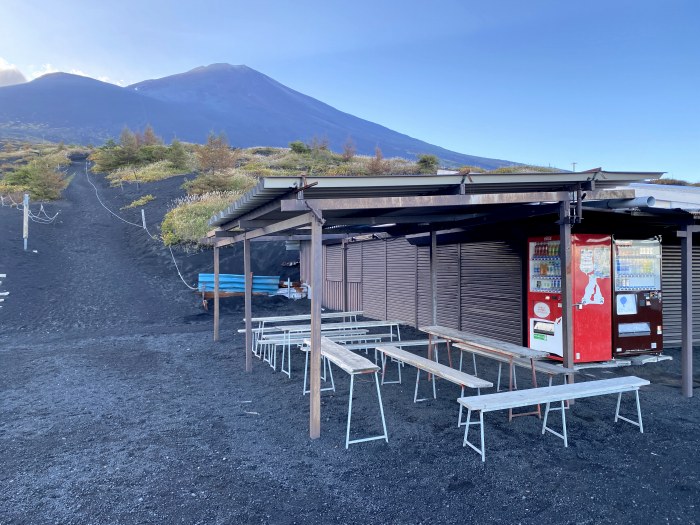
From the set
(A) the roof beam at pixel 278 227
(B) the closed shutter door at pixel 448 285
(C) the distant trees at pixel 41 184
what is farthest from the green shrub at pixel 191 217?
(B) the closed shutter door at pixel 448 285

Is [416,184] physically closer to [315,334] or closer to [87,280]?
[315,334]

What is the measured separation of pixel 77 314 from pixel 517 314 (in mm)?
11093

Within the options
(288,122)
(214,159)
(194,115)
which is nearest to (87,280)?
(214,159)

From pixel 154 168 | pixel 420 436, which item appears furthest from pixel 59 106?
pixel 420 436

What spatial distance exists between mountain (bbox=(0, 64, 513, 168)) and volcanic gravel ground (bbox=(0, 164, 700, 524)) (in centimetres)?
10967

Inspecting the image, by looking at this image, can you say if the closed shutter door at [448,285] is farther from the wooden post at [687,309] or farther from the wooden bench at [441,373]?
the wooden post at [687,309]

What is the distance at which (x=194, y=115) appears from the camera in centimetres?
16212

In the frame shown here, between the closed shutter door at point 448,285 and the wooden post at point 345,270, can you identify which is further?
the wooden post at point 345,270

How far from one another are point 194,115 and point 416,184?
567ft

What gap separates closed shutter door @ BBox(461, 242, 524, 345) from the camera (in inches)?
314

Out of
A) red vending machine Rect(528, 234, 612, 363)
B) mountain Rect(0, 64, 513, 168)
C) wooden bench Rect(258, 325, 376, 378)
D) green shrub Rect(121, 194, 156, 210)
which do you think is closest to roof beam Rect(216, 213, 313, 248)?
wooden bench Rect(258, 325, 376, 378)

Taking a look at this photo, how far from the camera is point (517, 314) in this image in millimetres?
7953

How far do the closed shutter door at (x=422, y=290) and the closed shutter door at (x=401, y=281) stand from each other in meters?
0.18

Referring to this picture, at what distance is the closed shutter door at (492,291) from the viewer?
7973 millimetres
